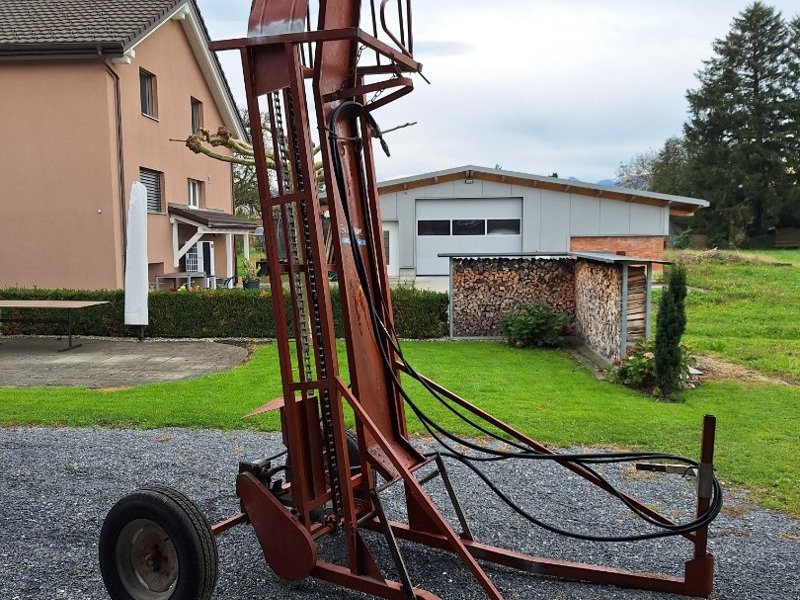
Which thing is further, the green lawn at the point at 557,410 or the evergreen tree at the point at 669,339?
the evergreen tree at the point at 669,339

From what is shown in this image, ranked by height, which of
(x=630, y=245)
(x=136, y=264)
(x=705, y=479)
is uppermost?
(x=630, y=245)

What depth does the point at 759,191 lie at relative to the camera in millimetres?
41312

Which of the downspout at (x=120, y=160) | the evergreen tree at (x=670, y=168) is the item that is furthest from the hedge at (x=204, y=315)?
the evergreen tree at (x=670, y=168)

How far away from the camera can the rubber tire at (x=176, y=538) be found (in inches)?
123

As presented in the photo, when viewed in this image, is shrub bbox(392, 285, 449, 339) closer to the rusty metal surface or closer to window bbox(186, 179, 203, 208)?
the rusty metal surface

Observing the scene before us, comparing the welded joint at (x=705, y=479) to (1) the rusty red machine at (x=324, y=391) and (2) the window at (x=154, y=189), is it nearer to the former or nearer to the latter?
(1) the rusty red machine at (x=324, y=391)

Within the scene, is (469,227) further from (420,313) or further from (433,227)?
(420,313)

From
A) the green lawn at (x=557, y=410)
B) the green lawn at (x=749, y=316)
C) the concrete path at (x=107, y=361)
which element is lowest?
the green lawn at (x=557, y=410)

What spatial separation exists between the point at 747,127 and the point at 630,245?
90.5 ft

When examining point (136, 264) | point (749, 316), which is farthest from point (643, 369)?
point (136, 264)

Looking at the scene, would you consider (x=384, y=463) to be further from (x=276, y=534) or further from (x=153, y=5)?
(x=153, y=5)

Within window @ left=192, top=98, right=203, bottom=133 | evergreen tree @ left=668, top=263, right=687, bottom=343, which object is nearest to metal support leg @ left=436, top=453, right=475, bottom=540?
evergreen tree @ left=668, top=263, right=687, bottom=343

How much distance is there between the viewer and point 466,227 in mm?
21484

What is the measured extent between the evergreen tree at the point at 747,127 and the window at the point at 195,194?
108ft
